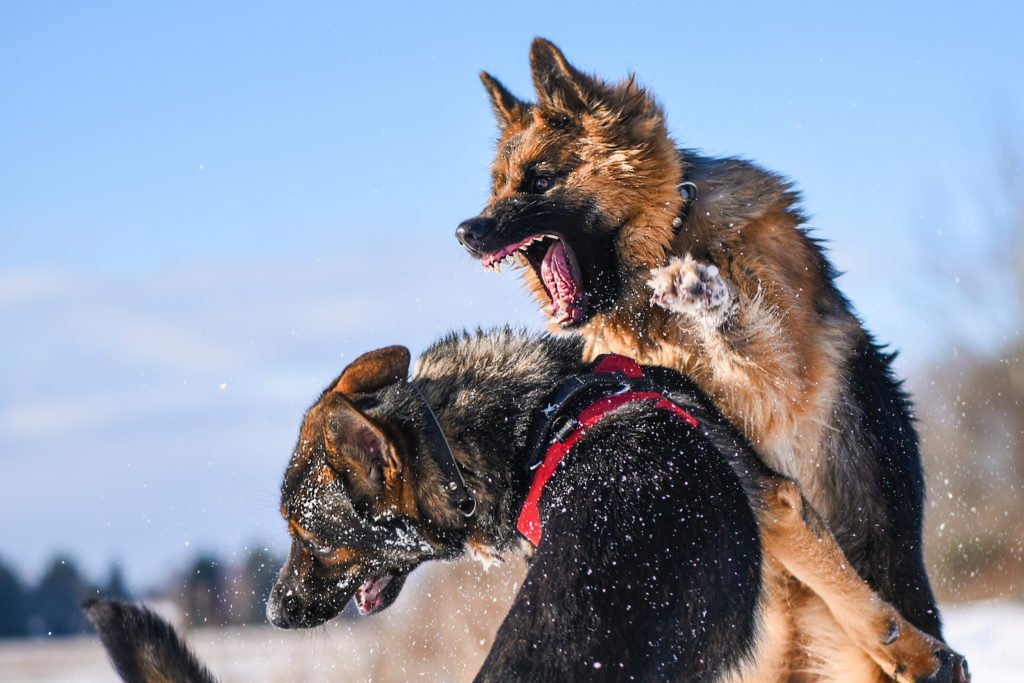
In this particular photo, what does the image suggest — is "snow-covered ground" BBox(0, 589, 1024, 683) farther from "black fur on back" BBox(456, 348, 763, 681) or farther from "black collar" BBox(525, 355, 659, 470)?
"black fur on back" BBox(456, 348, 763, 681)

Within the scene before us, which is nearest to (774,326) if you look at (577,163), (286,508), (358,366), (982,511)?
(577,163)

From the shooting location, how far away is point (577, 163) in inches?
199

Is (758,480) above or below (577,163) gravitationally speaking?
below

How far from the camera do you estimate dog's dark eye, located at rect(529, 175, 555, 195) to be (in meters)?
5.07

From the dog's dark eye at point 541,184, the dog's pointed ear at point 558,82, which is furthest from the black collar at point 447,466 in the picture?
the dog's pointed ear at point 558,82

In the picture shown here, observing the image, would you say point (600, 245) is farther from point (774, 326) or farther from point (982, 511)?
point (982, 511)

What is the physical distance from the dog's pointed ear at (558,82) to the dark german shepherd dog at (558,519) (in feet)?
4.32

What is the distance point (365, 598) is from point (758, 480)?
5.47ft

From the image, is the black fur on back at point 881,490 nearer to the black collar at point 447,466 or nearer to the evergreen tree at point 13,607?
the black collar at point 447,466

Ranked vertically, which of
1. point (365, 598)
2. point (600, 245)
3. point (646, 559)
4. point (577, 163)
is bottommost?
point (365, 598)

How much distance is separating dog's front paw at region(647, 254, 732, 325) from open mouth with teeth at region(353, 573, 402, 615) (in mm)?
1660

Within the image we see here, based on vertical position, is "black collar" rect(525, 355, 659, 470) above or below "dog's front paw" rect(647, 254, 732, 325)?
below

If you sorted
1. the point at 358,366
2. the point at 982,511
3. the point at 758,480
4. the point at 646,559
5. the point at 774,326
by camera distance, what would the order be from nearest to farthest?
→ the point at 646,559
the point at 358,366
the point at 758,480
the point at 774,326
the point at 982,511

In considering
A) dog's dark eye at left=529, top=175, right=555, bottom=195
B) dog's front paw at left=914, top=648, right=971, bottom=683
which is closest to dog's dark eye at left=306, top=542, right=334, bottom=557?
dog's dark eye at left=529, top=175, right=555, bottom=195
